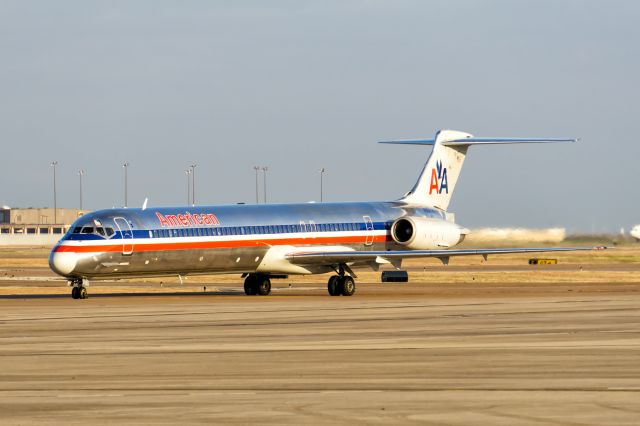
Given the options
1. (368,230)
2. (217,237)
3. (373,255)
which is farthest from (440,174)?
(217,237)

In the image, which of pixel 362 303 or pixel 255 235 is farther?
pixel 255 235

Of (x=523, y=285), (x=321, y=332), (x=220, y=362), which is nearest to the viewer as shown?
(x=220, y=362)

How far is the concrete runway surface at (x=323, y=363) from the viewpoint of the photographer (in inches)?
600

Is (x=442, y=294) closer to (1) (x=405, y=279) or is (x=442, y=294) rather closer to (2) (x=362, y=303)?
(2) (x=362, y=303)

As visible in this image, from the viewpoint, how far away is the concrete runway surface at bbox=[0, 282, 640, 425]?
15.2 meters

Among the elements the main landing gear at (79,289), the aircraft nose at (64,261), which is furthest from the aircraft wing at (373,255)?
the aircraft nose at (64,261)

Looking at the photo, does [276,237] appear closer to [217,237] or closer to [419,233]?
[217,237]

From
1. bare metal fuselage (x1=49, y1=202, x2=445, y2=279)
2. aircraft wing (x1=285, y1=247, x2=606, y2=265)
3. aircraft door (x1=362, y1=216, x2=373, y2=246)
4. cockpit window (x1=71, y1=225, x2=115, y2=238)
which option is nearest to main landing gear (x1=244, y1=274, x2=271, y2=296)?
bare metal fuselage (x1=49, y1=202, x2=445, y2=279)

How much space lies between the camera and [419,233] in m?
50.7

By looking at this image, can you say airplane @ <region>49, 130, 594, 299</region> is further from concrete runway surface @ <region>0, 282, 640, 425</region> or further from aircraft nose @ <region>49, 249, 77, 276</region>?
concrete runway surface @ <region>0, 282, 640, 425</region>

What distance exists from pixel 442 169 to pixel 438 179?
1.74 ft

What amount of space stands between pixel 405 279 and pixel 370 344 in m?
34.7

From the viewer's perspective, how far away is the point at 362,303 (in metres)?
40.7

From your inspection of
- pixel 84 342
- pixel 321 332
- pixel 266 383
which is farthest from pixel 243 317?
pixel 266 383
